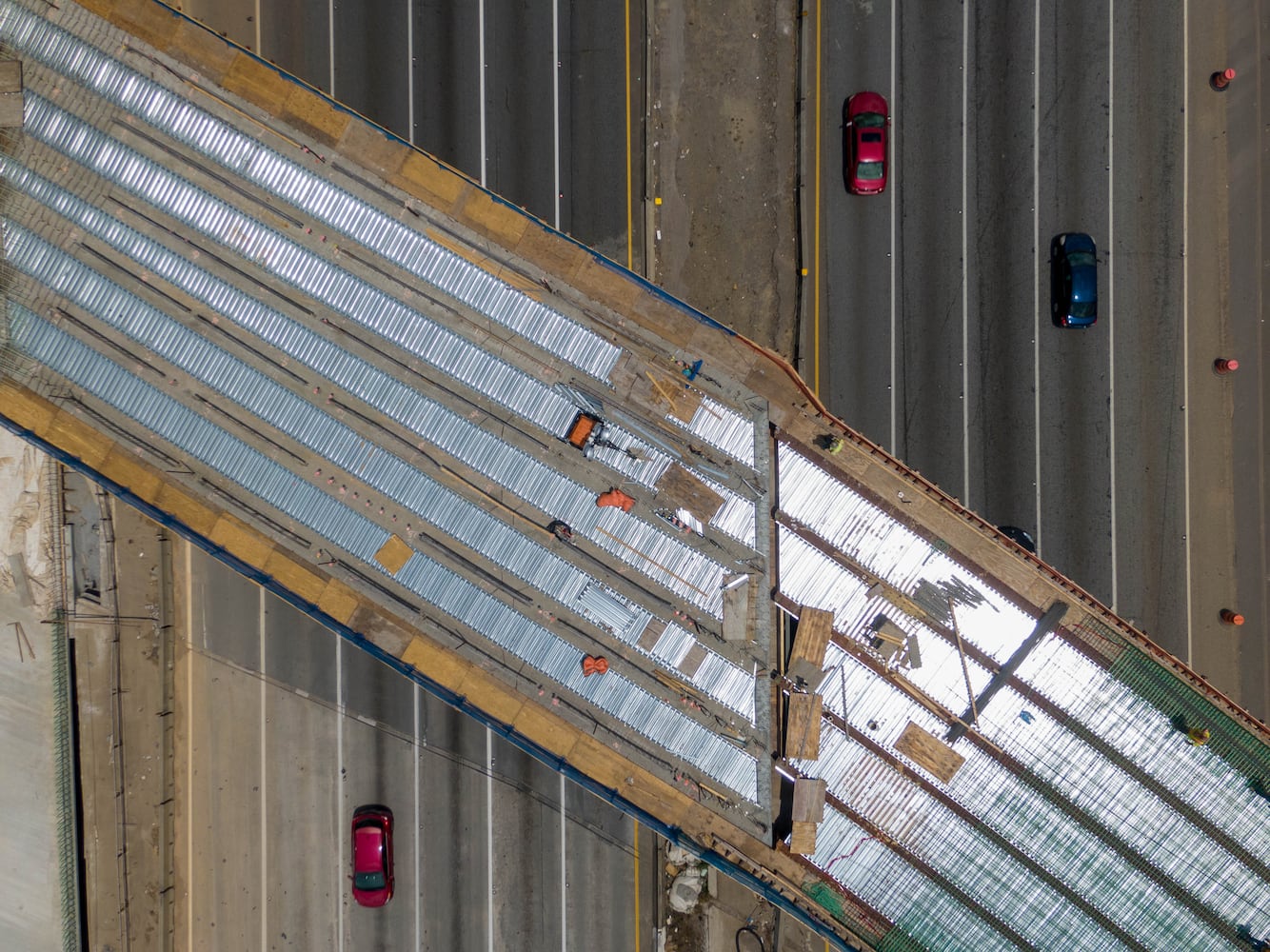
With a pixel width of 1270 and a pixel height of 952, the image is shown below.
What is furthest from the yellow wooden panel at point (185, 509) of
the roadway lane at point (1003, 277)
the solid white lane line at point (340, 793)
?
the roadway lane at point (1003, 277)

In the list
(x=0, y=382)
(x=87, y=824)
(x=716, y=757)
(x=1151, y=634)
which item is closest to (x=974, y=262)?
(x=1151, y=634)

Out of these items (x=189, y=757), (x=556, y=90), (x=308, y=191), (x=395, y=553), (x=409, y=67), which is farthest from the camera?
(x=189, y=757)

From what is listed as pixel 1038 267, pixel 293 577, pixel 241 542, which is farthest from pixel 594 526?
pixel 1038 267

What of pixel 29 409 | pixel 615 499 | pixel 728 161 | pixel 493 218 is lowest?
pixel 615 499

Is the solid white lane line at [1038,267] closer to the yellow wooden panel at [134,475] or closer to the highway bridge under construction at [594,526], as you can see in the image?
the highway bridge under construction at [594,526]

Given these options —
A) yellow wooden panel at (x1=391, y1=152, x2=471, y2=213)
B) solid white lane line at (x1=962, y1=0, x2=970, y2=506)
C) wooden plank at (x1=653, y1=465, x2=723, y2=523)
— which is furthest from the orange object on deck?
solid white lane line at (x1=962, y1=0, x2=970, y2=506)

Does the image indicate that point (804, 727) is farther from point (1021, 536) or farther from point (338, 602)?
point (338, 602)

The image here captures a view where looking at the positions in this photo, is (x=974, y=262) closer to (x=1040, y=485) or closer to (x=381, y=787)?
(x=1040, y=485)
